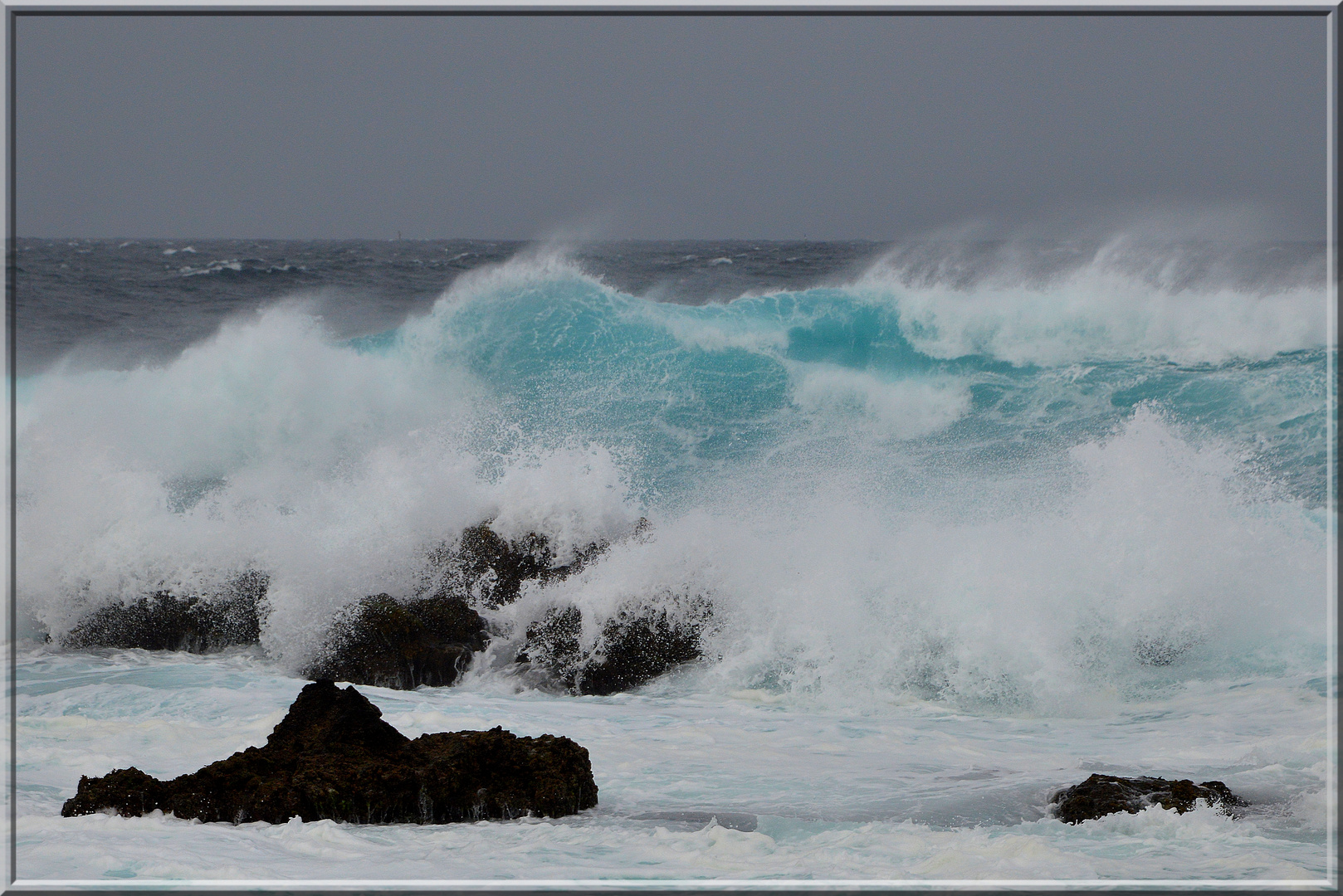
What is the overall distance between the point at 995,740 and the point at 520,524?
3.00 metres

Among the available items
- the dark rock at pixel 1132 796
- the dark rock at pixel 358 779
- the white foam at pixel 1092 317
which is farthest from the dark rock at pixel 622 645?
the white foam at pixel 1092 317

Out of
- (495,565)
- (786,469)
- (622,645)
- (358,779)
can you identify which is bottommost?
(358,779)

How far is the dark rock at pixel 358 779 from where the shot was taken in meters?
3.12

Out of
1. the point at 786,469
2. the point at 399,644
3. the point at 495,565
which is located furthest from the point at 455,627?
the point at 786,469

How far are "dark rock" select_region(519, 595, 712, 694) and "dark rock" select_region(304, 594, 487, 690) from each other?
13.6 inches

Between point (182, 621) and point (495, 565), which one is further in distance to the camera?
point (495, 565)

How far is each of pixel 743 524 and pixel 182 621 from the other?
331 centimetres

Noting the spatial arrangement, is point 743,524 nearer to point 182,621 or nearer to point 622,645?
point 622,645

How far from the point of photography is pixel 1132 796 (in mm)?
3363

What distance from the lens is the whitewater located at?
3221 mm

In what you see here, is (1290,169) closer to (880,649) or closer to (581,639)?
(880,649)

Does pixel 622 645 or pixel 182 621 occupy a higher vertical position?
pixel 182 621

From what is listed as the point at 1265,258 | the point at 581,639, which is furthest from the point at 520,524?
the point at 1265,258

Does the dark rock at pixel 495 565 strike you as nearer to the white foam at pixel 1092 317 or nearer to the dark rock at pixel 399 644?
the dark rock at pixel 399 644
